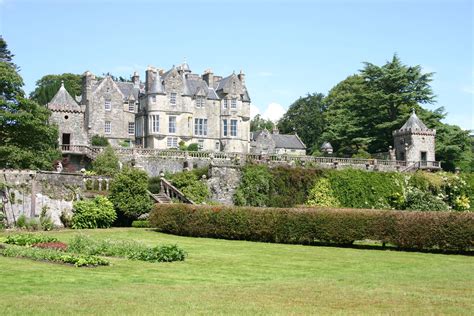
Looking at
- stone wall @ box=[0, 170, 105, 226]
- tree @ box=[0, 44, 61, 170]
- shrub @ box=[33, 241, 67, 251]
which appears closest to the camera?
shrub @ box=[33, 241, 67, 251]

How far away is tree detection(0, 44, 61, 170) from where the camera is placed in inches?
1523

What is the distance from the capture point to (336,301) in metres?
12.6

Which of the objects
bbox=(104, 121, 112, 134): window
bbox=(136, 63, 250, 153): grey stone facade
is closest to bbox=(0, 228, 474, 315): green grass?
bbox=(136, 63, 250, 153): grey stone facade

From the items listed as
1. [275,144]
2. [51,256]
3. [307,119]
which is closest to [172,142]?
[275,144]

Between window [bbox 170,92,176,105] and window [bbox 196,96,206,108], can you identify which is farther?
window [bbox 196,96,206,108]

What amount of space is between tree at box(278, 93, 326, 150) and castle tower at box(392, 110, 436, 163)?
87.2 feet

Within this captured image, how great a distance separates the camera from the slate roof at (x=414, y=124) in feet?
189

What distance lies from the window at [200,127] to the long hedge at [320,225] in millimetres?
32148

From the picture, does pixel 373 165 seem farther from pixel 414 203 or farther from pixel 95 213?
pixel 95 213

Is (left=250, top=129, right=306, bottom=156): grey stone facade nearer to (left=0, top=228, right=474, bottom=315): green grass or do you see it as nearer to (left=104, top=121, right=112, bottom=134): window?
(left=104, top=121, right=112, bottom=134): window

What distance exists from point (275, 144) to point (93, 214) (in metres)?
45.7

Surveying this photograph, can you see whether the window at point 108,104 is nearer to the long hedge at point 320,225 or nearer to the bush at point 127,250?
the long hedge at point 320,225

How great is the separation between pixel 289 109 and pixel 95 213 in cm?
6322

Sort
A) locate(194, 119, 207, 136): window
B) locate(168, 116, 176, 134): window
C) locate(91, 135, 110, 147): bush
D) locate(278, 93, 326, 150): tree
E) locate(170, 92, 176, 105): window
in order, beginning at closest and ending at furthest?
locate(91, 135, 110, 147): bush → locate(168, 116, 176, 134): window → locate(170, 92, 176, 105): window → locate(194, 119, 207, 136): window → locate(278, 93, 326, 150): tree
